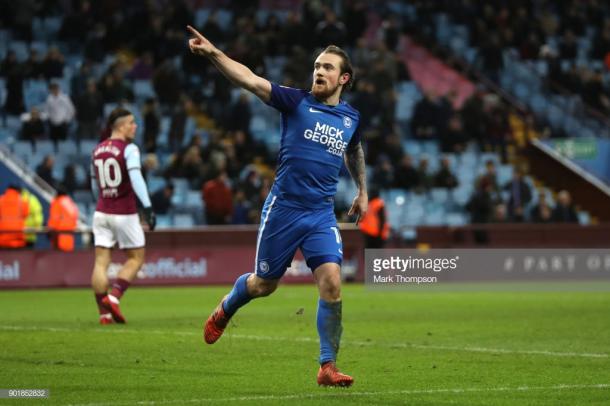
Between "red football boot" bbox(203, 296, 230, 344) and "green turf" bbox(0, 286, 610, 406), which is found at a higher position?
"red football boot" bbox(203, 296, 230, 344)

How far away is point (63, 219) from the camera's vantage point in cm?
2569

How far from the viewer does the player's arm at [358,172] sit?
1026 cm

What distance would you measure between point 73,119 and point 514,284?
10.2 m

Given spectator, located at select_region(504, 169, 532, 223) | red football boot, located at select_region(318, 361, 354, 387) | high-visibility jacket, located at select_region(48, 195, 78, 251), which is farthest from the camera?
spectator, located at select_region(504, 169, 532, 223)

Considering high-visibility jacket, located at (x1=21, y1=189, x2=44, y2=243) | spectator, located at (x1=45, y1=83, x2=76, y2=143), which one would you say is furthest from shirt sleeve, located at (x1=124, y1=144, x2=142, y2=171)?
spectator, located at (x1=45, y1=83, x2=76, y2=143)

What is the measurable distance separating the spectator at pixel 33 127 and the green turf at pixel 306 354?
8061mm

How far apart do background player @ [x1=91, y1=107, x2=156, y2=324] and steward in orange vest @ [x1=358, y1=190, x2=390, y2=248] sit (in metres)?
11.3

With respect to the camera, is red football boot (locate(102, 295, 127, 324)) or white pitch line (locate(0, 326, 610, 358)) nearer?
white pitch line (locate(0, 326, 610, 358))

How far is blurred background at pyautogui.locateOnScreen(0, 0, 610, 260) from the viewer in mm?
28328

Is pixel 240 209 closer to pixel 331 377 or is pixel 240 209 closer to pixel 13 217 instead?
pixel 13 217

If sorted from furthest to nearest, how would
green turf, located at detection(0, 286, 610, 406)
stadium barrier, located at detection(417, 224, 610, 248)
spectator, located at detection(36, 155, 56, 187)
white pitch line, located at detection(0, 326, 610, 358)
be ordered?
stadium barrier, located at detection(417, 224, 610, 248), spectator, located at detection(36, 155, 56, 187), white pitch line, located at detection(0, 326, 610, 358), green turf, located at detection(0, 286, 610, 406)

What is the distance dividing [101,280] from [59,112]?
42.8ft

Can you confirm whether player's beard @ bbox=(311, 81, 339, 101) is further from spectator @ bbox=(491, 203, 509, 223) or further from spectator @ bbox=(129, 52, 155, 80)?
spectator @ bbox=(129, 52, 155, 80)

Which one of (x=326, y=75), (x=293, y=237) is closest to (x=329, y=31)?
(x=326, y=75)
